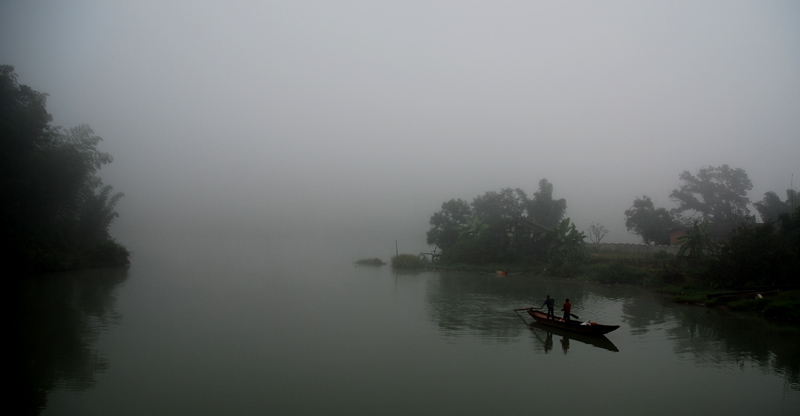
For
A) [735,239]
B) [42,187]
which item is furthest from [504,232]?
[42,187]

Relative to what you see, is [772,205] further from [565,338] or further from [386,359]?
[386,359]

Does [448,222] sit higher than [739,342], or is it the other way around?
[448,222]

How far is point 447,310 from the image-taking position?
59.9 feet

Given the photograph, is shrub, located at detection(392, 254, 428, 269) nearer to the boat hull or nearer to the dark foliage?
the dark foliage

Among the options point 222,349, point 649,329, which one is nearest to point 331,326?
point 222,349

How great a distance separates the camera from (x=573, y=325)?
1356 centimetres

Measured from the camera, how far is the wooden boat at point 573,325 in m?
12.7

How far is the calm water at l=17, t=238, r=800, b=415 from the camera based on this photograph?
8.15 m

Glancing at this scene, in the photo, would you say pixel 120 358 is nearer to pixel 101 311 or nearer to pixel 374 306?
pixel 101 311

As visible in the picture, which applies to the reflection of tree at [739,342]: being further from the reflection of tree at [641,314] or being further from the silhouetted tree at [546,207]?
the silhouetted tree at [546,207]

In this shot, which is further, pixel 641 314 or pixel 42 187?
pixel 42 187

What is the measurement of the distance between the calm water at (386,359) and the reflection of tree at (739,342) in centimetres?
5

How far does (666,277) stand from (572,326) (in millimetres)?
14479

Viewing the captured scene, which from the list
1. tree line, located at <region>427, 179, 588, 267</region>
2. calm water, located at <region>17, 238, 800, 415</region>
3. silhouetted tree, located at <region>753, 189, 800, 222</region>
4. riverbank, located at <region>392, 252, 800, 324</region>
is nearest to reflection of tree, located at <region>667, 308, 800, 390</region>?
calm water, located at <region>17, 238, 800, 415</region>
